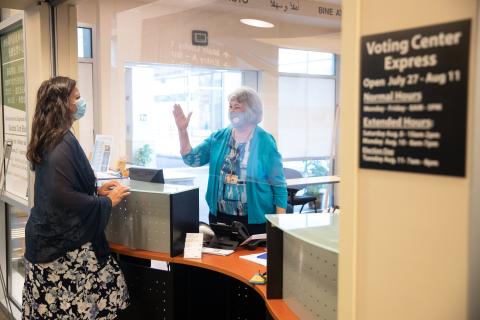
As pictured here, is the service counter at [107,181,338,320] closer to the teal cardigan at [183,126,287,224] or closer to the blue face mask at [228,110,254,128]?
the teal cardigan at [183,126,287,224]

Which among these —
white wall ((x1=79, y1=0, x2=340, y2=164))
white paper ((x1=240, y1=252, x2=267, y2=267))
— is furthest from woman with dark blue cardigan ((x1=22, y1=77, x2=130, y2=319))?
white wall ((x1=79, y1=0, x2=340, y2=164))

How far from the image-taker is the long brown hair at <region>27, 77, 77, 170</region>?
2.26m

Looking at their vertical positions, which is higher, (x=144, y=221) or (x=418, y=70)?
(x=418, y=70)

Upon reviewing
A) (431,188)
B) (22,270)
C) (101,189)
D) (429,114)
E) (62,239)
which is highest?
(429,114)

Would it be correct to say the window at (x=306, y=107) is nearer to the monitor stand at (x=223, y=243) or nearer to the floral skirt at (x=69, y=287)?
the monitor stand at (x=223, y=243)

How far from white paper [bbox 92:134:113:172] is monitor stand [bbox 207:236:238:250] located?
987 millimetres

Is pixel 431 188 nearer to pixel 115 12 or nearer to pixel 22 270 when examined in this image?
pixel 22 270

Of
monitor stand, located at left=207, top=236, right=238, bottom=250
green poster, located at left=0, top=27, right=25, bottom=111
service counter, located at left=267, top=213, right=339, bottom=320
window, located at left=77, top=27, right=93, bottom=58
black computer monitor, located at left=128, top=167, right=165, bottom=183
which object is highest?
Result: window, located at left=77, top=27, right=93, bottom=58

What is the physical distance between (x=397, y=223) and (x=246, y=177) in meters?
2.05

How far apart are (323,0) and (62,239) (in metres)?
3.71

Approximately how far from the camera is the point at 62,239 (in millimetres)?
2289

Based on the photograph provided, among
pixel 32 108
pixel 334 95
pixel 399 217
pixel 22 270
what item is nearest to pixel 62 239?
pixel 32 108

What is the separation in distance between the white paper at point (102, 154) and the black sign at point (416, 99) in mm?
2320

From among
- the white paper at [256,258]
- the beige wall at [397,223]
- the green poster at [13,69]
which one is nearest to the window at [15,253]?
the green poster at [13,69]
